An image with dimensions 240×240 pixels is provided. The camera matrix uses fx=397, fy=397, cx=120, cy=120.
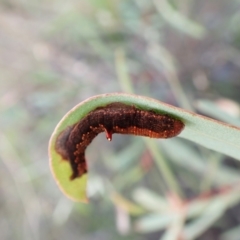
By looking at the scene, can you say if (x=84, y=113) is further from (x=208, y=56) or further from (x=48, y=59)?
(x=48, y=59)

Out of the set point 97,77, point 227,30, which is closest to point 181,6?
point 227,30

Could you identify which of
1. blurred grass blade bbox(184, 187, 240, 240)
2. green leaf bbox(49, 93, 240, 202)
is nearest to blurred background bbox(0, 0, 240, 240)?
blurred grass blade bbox(184, 187, 240, 240)

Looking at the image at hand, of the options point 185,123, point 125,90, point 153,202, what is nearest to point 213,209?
point 153,202

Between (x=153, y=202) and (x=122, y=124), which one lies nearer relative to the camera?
(x=122, y=124)

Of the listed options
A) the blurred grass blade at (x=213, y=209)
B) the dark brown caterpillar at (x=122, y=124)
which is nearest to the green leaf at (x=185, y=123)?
the dark brown caterpillar at (x=122, y=124)

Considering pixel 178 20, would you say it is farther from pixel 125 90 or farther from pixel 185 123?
pixel 185 123

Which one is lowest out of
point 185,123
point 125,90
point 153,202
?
point 185,123

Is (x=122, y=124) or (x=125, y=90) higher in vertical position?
(x=125, y=90)
